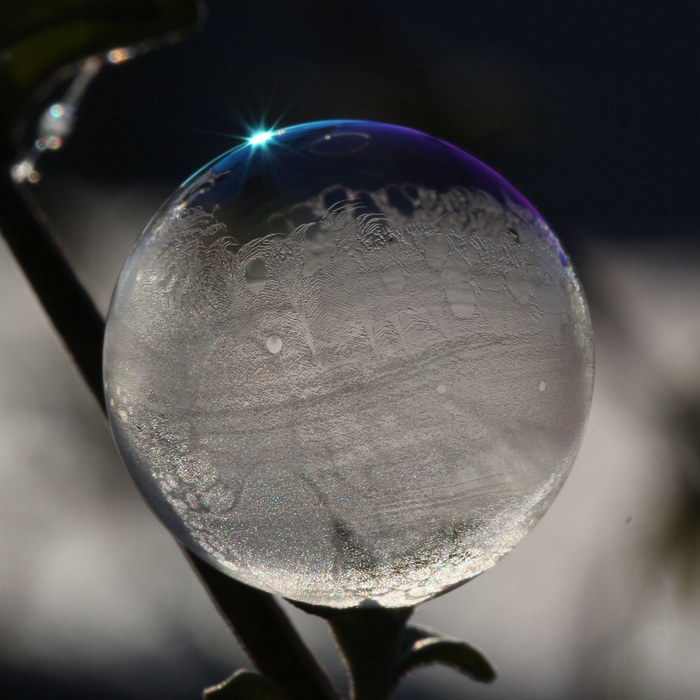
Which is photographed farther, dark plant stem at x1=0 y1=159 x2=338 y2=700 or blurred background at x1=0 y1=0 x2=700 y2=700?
blurred background at x1=0 y1=0 x2=700 y2=700

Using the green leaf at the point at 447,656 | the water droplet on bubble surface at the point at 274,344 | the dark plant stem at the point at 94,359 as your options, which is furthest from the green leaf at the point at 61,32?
the green leaf at the point at 447,656

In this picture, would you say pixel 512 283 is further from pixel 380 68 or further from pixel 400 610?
pixel 380 68

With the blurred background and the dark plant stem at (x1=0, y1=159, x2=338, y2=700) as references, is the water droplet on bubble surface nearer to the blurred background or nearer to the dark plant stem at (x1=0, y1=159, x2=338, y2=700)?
the dark plant stem at (x1=0, y1=159, x2=338, y2=700)

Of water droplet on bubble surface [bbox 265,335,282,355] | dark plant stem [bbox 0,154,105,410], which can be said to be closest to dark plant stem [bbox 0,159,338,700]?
dark plant stem [bbox 0,154,105,410]

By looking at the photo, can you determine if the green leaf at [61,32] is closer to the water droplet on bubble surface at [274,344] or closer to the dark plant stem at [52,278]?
the dark plant stem at [52,278]

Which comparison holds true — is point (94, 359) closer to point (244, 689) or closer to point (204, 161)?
point (244, 689)

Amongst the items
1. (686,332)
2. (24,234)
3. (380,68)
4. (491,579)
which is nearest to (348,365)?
(24,234)
